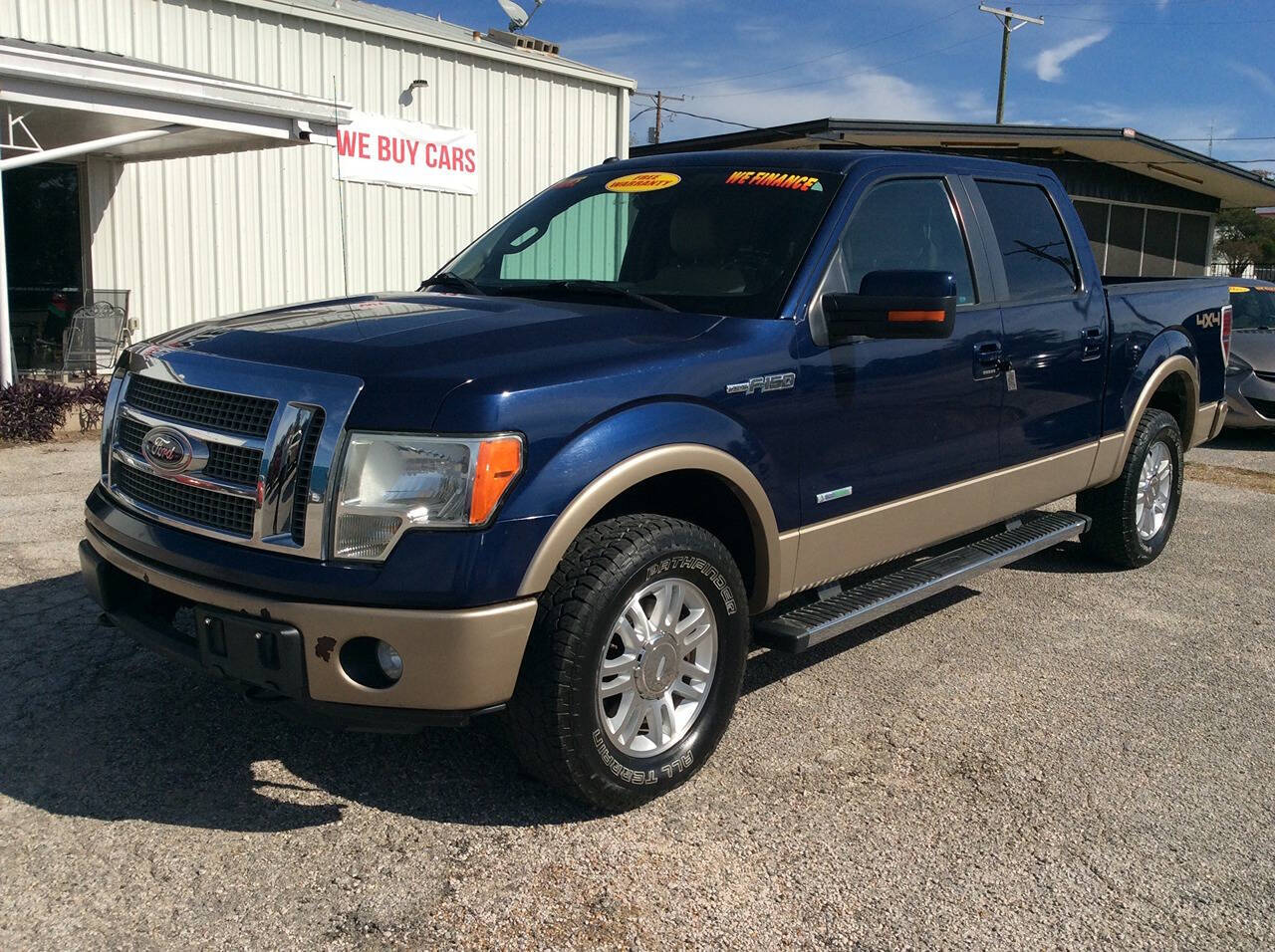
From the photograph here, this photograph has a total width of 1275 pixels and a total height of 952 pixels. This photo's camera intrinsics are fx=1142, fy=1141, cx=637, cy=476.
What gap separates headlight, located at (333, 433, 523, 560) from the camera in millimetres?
2885

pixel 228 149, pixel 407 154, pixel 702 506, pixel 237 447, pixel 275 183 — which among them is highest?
pixel 407 154

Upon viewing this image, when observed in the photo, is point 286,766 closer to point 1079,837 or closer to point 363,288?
point 1079,837

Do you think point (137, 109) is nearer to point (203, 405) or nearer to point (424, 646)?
point (203, 405)

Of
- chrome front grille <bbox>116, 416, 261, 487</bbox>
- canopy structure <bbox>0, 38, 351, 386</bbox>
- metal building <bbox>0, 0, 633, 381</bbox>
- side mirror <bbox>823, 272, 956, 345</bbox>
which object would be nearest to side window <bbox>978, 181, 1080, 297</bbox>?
side mirror <bbox>823, 272, 956, 345</bbox>

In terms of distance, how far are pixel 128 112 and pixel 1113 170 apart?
21786 millimetres

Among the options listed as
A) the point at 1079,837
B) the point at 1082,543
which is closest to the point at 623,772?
the point at 1079,837

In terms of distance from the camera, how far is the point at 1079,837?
3311 mm

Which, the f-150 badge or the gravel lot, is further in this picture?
the f-150 badge

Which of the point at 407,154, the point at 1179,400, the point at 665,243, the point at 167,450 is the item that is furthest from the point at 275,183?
the point at 167,450

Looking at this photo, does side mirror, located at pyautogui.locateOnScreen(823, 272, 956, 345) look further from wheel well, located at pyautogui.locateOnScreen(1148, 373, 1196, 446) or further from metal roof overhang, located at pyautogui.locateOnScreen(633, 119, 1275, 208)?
metal roof overhang, located at pyautogui.locateOnScreen(633, 119, 1275, 208)

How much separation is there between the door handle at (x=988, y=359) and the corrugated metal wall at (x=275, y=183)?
33.1ft

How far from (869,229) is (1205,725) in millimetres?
2202

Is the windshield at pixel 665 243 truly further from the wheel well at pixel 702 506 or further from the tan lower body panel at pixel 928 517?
the tan lower body panel at pixel 928 517

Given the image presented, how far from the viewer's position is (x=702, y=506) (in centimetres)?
374
